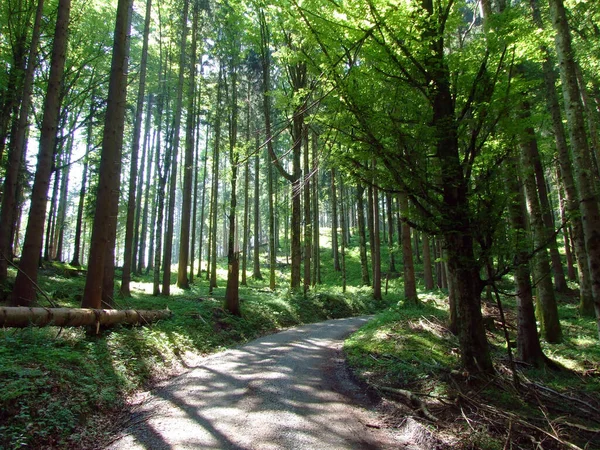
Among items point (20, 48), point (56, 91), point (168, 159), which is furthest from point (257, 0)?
point (168, 159)

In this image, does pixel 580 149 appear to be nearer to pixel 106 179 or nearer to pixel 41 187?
pixel 106 179

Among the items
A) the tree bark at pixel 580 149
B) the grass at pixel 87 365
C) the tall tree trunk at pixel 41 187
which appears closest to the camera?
the grass at pixel 87 365

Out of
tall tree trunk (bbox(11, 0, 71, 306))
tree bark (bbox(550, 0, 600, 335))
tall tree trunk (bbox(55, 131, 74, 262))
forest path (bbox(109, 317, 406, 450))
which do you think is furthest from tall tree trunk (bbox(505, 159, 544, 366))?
tall tree trunk (bbox(55, 131, 74, 262))

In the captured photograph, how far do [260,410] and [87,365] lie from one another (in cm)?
304

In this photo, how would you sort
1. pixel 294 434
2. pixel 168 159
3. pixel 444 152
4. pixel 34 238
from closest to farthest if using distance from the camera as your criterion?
pixel 294 434, pixel 444 152, pixel 34 238, pixel 168 159

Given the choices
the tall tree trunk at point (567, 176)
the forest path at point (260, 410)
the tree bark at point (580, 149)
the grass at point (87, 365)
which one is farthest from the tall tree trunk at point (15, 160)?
the tall tree trunk at point (567, 176)

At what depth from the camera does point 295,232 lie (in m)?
15.8

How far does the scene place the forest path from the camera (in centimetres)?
409

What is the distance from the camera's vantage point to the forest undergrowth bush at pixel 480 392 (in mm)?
3947

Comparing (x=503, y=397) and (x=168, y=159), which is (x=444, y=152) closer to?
(x=503, y=397)

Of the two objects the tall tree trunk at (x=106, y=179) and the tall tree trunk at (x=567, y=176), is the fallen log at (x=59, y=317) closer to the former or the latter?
the tall tree trunk at (x=106, y=179)

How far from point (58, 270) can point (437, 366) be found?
17392mm

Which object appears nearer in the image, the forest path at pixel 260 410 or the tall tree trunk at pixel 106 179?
the forest path at pixel 260 410

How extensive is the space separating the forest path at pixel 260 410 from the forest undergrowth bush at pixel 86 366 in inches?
21.2
